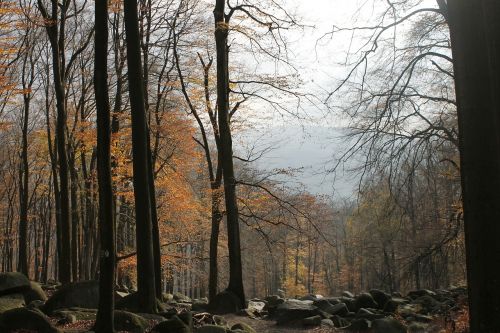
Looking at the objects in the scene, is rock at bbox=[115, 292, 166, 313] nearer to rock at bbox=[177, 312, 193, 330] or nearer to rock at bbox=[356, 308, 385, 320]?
rock at bbox=[177, 312, 193, 330]

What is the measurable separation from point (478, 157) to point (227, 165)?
1048cm

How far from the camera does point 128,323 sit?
8102 mm

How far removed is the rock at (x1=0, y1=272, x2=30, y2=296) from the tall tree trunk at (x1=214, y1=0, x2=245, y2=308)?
5.49m

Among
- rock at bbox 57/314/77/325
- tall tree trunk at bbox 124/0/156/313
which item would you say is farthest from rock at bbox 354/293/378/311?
rock at bbox 57/314/77/325

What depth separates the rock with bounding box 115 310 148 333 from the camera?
26.2 ft

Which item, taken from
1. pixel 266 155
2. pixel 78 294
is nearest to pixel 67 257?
pixel 78 294

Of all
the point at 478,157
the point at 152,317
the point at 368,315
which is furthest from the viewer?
the point at 368,315

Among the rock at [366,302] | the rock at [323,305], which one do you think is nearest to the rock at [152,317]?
the rock at [323,305]

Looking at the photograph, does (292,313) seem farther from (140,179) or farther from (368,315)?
(140,179)

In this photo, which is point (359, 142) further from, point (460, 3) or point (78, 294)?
point (78, 294)

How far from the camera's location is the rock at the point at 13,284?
11.3 metres

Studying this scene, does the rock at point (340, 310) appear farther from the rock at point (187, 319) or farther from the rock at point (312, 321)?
the rock at point (187, 319)

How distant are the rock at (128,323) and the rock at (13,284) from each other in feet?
15.4

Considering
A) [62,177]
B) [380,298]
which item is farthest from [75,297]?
[380,298]
